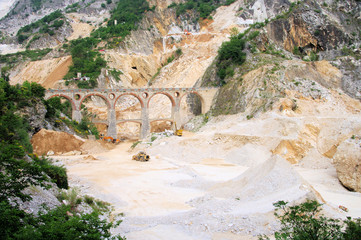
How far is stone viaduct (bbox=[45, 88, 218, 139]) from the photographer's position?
44.1 meters

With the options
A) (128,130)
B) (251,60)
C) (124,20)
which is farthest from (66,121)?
(124,20)

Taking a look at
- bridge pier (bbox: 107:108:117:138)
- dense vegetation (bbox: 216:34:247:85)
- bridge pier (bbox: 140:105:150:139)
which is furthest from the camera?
bridge pier (bbox: 140:105:150:139)

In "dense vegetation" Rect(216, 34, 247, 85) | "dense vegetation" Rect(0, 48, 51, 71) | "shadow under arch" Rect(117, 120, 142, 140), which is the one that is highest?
"dense vegetation" Rect(0, 48, 51, 71)

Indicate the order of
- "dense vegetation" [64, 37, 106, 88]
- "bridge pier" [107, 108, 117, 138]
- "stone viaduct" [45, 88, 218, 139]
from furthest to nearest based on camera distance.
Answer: "dense vegetation" [64, 37, 106, 88] → "bridge pier" [107, 108, 117, 138] → "stone viaduct" [45, 88, 218, 139]

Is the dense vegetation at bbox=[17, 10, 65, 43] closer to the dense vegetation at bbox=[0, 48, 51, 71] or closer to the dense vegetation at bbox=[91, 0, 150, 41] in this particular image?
the dense vegetation at bbox=[0, 48, 51, 71]

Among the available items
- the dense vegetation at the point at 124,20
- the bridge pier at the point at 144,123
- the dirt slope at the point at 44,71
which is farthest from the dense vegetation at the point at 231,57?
the dense vegetation at the point at 124,20

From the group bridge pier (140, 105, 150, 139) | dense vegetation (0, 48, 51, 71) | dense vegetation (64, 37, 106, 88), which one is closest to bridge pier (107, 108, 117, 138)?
bridge pier (140, 105, 150, 139)

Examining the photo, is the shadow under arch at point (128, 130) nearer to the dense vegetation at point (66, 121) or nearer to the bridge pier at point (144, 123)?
the bridge pier at point (144, 123)

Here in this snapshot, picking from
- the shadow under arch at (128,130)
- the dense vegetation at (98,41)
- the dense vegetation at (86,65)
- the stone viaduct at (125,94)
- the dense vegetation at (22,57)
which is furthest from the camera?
the dense vegetation at (22,57)

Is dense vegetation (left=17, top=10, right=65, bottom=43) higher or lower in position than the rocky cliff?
higher

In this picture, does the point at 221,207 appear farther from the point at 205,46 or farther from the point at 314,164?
the point at 205,46

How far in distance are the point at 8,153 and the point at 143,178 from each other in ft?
46.8

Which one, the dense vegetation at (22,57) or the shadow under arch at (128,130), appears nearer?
the shadow under arch at (128,130)

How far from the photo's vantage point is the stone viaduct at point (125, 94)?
4406cm
